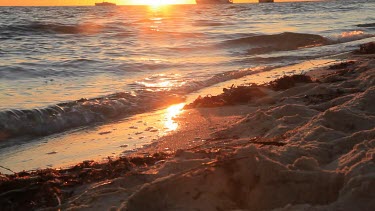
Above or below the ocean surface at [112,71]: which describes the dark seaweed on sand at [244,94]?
above

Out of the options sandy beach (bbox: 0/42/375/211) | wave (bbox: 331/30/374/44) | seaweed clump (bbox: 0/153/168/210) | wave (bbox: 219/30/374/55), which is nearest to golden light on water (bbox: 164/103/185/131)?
sandy beach (bbox: 0/42/375/211)

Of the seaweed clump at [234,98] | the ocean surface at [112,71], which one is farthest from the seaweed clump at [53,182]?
the seaweed clump at [234,98]

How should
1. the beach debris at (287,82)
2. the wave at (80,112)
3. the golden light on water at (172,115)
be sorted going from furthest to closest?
the beach debris at (287,82) < the wave at (80,112) < the golden light on water at (172,115)

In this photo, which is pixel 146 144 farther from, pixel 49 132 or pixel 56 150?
pixel 49 132

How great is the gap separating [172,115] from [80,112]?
1283 millimetres

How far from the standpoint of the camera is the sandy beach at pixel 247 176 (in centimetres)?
212

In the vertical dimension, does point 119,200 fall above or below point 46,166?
above

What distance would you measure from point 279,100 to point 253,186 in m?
2.76

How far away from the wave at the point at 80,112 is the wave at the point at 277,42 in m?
8.57

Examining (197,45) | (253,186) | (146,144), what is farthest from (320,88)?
(197,45)

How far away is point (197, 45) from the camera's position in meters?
15.5

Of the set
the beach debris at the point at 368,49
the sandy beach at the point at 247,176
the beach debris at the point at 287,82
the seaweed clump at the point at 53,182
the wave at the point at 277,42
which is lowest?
the wave at the point at 277,42

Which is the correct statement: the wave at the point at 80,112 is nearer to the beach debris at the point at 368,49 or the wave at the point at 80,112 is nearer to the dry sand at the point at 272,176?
the dry sand at the point at 272,176

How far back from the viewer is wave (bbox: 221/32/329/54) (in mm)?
15198
